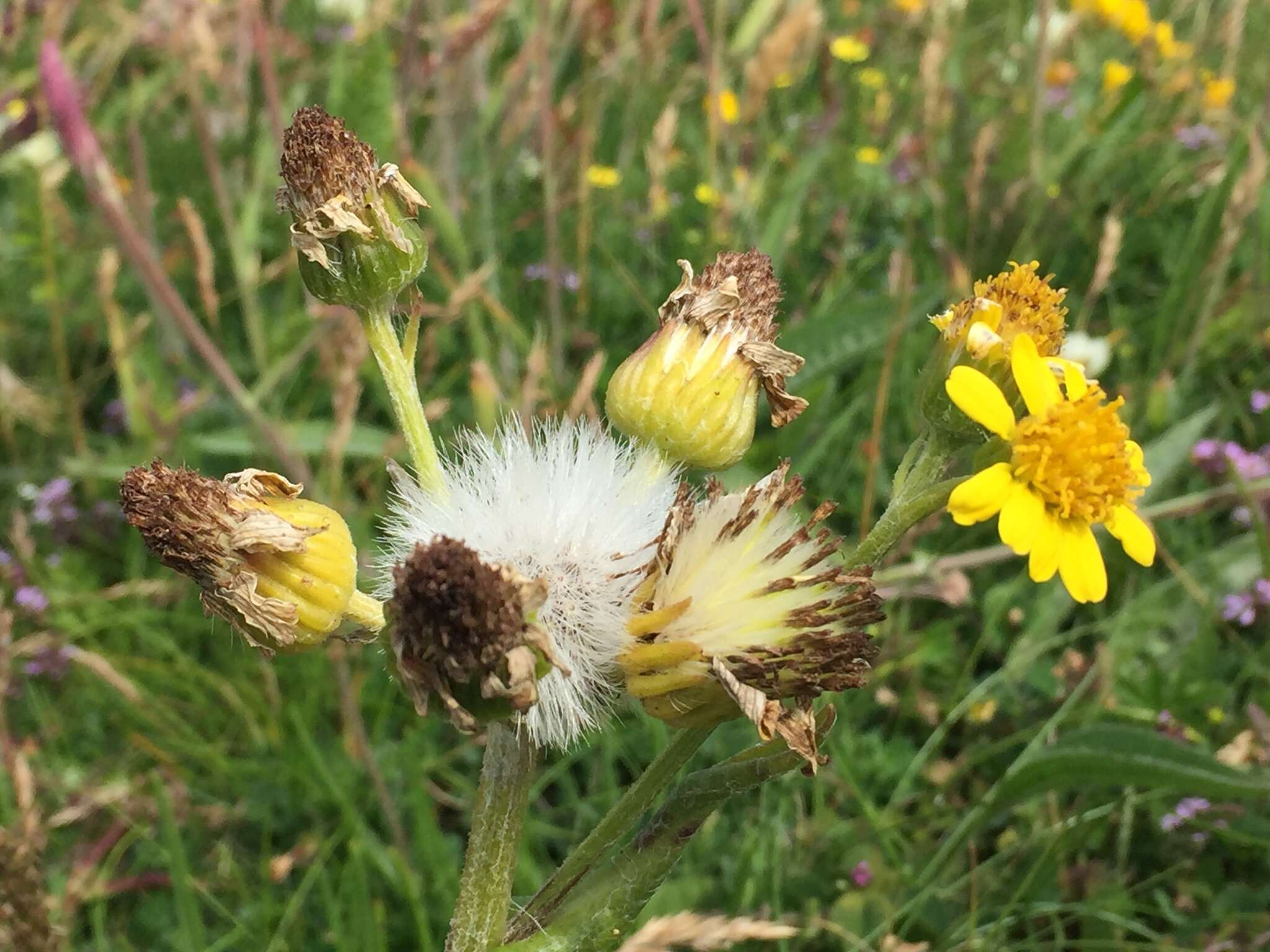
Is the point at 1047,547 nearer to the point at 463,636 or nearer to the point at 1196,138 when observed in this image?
the point at 463,636

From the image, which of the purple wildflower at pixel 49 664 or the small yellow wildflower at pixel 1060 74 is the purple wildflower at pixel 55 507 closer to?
the purple wildflower at pixel 49 664

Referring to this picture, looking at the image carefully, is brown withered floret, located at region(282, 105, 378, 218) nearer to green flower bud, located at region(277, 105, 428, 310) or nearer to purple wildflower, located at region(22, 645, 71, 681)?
green flower bud, located at region(277, 105, 428, 310)

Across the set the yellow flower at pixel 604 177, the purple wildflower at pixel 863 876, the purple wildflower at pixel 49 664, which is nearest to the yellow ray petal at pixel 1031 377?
the purple wildflower at pixel 863 876

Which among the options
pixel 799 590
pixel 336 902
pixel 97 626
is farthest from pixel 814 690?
pixel 97 626

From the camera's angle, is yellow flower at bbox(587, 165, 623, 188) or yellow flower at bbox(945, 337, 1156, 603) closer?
yellow flower at bbox(945, 337, 1156, 603)

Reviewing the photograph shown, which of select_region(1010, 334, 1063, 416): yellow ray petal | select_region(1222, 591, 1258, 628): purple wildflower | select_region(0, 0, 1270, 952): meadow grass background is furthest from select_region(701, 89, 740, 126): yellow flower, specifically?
select_region(1010, 334, 1063, 416): yellow ray petal

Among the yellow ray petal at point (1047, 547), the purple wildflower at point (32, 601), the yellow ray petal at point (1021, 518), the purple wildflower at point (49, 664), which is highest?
the yellow ray petal at point (1021, 518)

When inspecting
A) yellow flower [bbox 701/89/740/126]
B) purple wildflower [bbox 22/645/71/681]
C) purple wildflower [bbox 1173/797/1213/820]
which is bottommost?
purple wildflower [bbox 22/645/71/681]
